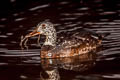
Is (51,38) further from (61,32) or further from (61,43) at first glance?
(61,32)

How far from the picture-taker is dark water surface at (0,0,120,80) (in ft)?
34.4

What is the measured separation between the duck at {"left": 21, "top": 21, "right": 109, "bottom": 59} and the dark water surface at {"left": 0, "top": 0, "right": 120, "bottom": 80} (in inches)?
8.8

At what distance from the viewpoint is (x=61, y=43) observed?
38.9 ft

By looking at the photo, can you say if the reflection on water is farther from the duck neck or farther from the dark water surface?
the duck neck

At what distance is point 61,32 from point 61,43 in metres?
1.14

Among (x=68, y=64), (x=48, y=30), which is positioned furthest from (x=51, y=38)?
(x=68, y=64)

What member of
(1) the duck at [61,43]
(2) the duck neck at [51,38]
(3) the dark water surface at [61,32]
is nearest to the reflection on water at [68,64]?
(3) the dark water surface at [61,32]

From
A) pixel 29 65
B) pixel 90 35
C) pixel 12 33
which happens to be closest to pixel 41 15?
pixel 12 33

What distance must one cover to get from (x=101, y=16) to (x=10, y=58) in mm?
4288

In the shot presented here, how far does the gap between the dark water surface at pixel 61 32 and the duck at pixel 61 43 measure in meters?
0.22

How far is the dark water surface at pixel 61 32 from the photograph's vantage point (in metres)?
10.5

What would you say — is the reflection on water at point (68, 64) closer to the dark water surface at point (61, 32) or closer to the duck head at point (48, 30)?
the dark water surface at point (61, 32)

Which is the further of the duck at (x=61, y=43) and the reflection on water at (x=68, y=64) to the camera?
the duck at (x=61, y=43)

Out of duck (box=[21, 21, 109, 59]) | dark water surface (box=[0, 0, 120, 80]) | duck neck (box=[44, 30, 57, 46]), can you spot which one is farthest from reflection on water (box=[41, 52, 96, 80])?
duck neck (box=[44, 30, 57, 46])
